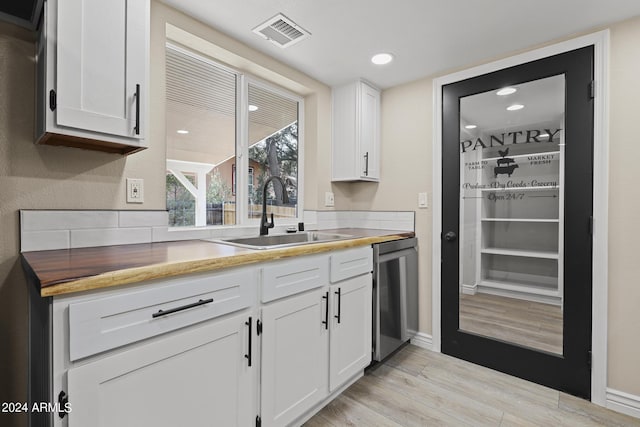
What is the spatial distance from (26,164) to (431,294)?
2657 millimetres

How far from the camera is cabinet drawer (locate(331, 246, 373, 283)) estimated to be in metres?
1.75

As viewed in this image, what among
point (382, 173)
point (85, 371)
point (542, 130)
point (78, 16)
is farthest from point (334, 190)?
point (85, 371)

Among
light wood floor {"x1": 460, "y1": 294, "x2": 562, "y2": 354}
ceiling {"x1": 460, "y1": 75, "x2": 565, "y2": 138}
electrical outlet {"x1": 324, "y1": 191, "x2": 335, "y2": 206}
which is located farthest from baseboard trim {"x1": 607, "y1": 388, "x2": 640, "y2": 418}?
electrical outlet {"x1": 324, "y1": 191, "x2": 335, "y2": 206}

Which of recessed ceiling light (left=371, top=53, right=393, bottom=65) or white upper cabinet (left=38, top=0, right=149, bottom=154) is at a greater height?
recessed ceiling light (left=371, top=53, right=393, bottom=65)

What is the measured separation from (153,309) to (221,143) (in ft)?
4.87

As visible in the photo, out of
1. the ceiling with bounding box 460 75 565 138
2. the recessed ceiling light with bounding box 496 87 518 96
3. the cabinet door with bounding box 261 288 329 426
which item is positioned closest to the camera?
the cabinet door with bounding box 261 288 329 426

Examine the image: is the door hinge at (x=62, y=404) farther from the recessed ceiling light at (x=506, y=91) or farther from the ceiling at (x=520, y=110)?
the recessed ceiling light at (x=506, y=91)

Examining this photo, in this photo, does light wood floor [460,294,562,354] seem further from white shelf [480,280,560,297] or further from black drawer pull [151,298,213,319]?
black drawer pull [151,298,213,319]

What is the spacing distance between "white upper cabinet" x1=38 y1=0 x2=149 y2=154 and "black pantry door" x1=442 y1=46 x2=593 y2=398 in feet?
6.99

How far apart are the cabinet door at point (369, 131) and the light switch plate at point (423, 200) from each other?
45 centimetres

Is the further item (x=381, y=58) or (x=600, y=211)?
(x=381, y=58)

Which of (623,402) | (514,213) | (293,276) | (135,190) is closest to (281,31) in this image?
(135,190)

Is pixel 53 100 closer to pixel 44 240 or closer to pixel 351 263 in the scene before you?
pixel 44 240

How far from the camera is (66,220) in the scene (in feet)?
4.47
